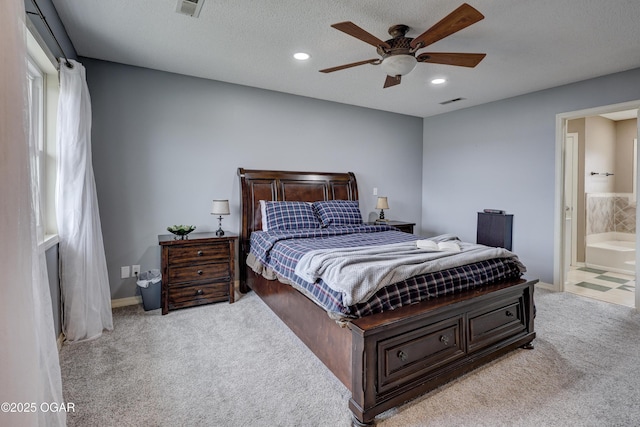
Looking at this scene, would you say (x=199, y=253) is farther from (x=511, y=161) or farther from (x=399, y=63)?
(x=511, y=161)

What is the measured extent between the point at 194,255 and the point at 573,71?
452cm

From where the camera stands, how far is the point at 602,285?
4.25m

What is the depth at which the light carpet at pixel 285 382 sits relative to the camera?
1.76m

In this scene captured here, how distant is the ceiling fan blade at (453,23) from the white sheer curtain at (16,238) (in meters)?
2.02

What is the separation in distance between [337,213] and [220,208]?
1432 mm

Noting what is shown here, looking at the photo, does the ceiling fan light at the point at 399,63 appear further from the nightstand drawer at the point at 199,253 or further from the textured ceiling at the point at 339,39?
the nightstand drawer at the point at 199,253

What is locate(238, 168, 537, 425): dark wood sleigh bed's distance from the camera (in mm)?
1714

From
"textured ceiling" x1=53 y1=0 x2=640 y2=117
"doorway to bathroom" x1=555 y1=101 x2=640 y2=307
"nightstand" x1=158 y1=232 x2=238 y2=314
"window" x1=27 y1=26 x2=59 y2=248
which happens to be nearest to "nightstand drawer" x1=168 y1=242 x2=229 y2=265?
"nightstand" x1=158 y1=232 x2=238 y2=314

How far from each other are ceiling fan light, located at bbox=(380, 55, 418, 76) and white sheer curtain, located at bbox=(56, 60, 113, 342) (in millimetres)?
2479

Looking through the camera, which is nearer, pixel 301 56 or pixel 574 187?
pixel 301 56

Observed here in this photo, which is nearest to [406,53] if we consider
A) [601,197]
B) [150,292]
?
[150,292]

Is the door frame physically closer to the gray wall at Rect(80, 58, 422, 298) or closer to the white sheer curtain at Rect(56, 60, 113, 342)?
the gray wall at Rect(80, 58, 422, 298)

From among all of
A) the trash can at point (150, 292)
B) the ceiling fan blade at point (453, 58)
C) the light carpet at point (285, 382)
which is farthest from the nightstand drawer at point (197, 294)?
the ceiling fan blade at point (453, 58)

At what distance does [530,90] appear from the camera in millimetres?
4066
